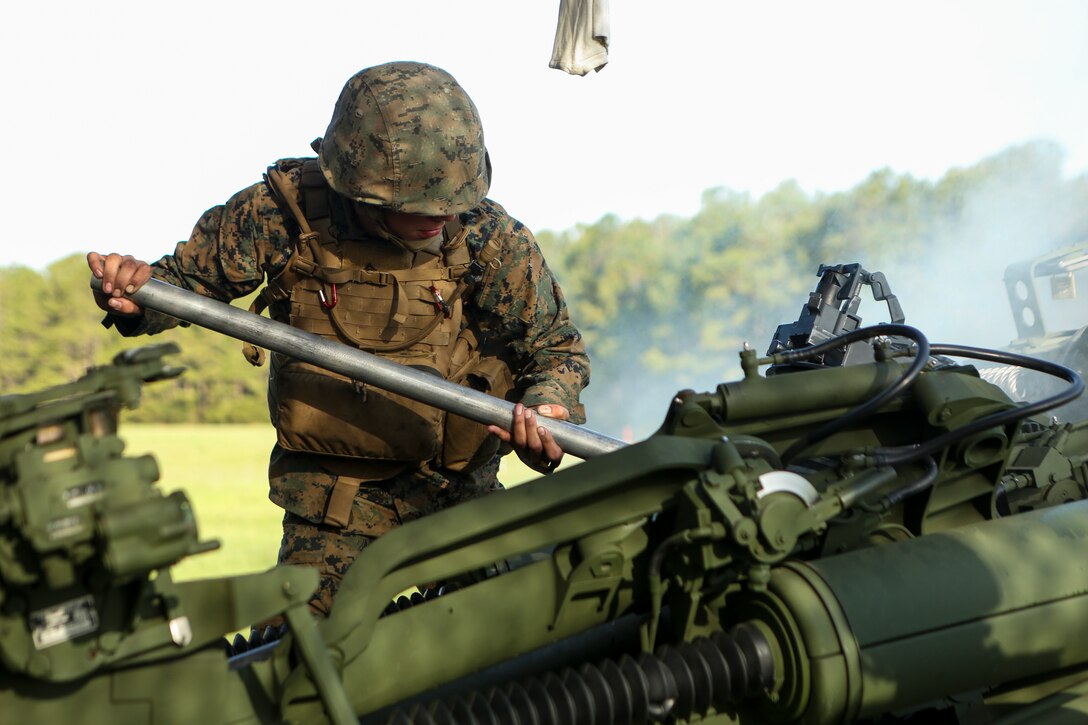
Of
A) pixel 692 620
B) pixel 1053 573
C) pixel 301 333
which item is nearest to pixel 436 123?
pixel 301 333

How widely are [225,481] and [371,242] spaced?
644 inches

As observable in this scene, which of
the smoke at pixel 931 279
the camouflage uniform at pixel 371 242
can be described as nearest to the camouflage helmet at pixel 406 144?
the camouflage uniform at pixel 371 242

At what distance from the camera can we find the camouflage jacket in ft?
13.8

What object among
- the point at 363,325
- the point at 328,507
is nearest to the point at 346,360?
the point at 363,325

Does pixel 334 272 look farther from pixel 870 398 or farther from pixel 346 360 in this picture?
pixel 870 398

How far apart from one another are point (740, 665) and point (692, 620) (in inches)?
7.8

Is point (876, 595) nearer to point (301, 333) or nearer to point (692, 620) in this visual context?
point (692, 620)

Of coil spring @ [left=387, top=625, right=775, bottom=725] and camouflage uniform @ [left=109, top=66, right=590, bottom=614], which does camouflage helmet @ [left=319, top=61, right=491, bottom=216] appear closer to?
camouflage uniform @ [left=109, top=66, right=590, bottom=614]

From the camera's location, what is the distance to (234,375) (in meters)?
22.7

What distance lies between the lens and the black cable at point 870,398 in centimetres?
315

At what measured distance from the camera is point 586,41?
6.16 m

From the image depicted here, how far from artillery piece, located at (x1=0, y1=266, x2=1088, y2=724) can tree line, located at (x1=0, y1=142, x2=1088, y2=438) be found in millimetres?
9547

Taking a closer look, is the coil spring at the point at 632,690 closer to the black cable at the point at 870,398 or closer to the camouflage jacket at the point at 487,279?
the black cable at the point at 870,398

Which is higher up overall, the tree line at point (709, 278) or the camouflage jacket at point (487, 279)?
the tree line at point (709, 278)
